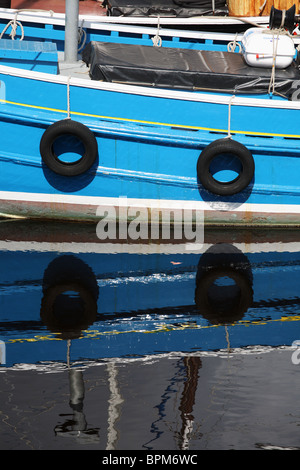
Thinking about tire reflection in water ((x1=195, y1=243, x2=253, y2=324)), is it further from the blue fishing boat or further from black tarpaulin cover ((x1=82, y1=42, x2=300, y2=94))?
black tarpaulin cover ((x1=82, y1=42, x2=300, y2=94))

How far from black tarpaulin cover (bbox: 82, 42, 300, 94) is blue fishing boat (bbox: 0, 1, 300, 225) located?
13 millimetres

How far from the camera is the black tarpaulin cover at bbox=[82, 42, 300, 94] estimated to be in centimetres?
873

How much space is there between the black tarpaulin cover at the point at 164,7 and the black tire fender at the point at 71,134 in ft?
16.0

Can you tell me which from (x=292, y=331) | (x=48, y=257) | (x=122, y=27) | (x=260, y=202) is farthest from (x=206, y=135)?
(x=122, y=27)

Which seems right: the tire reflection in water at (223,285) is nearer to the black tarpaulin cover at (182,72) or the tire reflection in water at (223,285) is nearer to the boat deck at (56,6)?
the black tarpaulin cover at (182,72)

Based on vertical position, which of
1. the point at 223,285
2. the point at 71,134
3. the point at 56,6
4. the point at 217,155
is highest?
the point at 56,6

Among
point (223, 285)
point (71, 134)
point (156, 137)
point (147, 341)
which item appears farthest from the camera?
point (156, 137)

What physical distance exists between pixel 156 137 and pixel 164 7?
4984mm

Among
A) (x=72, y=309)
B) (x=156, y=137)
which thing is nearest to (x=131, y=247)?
(x=156, y=137)

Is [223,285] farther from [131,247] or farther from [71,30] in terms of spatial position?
[71,30]

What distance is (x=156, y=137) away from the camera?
28.5ft

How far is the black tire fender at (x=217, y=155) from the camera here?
863 cm

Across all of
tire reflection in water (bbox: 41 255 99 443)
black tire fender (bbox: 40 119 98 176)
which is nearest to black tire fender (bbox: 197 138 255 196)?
black tire fender (bbox: 40 119 98 176)

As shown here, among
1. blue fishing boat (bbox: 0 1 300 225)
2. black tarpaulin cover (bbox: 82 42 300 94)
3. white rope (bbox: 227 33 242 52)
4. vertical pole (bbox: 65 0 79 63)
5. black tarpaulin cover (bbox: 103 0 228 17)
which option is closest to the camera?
blue fishing boat (bbox: 0 1 300 225)
